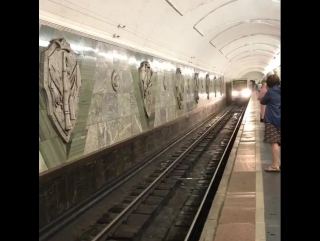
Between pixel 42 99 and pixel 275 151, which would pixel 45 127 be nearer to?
pixel 42 99

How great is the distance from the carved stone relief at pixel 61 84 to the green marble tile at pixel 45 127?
0.07m

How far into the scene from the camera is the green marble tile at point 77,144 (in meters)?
6.42

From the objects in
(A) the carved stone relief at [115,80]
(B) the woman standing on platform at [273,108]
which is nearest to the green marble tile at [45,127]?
(A) the carved stone relief at [115,80]

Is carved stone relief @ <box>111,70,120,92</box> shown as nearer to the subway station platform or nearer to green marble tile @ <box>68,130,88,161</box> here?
green marble tile @ <box>68,130,88,161</box>

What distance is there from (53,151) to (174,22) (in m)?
6.95

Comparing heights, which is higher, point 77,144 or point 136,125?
point 136,125

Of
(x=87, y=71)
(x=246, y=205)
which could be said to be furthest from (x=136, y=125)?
(x=246, y=205)

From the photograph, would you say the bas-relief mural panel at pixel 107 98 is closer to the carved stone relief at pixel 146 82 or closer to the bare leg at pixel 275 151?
the carved stone relief at pixel 146 82

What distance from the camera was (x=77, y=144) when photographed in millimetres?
6613

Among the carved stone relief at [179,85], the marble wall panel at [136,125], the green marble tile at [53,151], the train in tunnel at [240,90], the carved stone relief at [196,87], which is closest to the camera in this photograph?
the green marble tile at [53,151]

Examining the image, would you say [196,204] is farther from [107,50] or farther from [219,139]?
[219,139]
